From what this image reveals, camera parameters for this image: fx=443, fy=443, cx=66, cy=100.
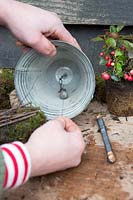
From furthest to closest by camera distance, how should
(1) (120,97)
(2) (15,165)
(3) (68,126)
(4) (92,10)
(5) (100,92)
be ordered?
(4) (92,10) < (5) (100,92) < (1) (120,97) < (3) (68,126) < (2) (15,165)

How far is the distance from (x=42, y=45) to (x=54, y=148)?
0.38 m

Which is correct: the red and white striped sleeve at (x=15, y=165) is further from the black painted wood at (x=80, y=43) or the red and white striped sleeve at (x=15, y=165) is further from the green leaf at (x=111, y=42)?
the black painted wood at (x=80, y=43)

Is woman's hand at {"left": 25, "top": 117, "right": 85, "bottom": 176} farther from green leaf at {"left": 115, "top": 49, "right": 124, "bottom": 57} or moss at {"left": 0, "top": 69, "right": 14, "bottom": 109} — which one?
moss at {"left": 0, "top": 69, "right": 14, "bottom": 109}

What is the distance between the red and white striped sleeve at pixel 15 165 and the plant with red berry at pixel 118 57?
0.47 metres

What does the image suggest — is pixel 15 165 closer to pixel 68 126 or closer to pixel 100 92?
pixel 68 126

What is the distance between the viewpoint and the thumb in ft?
4.46

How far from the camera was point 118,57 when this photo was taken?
140 centimetres

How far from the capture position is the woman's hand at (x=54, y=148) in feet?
3.60

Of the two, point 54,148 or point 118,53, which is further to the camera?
point 118,53

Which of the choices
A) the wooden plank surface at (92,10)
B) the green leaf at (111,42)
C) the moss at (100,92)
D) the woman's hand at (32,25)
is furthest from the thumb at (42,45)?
the wooden plank surface at (92,10)

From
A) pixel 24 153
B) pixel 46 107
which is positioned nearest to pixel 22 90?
pixel 46 107

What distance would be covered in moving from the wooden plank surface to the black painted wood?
4 cm

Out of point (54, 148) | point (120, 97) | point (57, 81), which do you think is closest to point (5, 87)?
point (57, 81)

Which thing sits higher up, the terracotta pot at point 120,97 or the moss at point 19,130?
the terracotta pot at point 120,97
